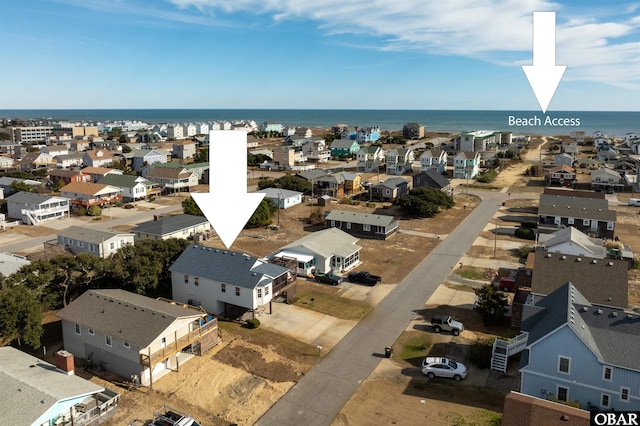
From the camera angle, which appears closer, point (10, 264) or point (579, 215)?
point (10, 264)

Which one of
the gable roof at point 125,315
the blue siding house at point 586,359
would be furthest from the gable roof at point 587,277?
the gable roof at point 125,315

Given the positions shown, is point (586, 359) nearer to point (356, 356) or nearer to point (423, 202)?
point (356, 356)

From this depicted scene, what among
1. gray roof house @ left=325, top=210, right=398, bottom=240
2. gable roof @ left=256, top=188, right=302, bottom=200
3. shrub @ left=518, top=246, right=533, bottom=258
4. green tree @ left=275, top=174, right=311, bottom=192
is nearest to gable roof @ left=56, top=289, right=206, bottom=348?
gray roof house @ left=325, top=210, right=398, bottom=240

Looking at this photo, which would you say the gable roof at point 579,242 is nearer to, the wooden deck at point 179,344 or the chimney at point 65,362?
the wooden deck at point 179,344

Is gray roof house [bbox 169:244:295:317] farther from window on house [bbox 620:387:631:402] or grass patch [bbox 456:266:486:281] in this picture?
window on house [bbox 620:387:631:402]

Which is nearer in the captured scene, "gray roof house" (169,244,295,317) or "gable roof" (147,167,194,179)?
"gray roof house" (169,244,295,317)

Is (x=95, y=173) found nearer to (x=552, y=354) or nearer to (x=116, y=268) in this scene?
(x=116, y=268)

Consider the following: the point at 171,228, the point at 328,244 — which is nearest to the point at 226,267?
the point at 328,244

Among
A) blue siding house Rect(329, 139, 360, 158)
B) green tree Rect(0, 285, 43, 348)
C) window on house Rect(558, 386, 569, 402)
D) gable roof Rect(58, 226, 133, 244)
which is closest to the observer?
window on house Rect(558, 386, 569, 402)
